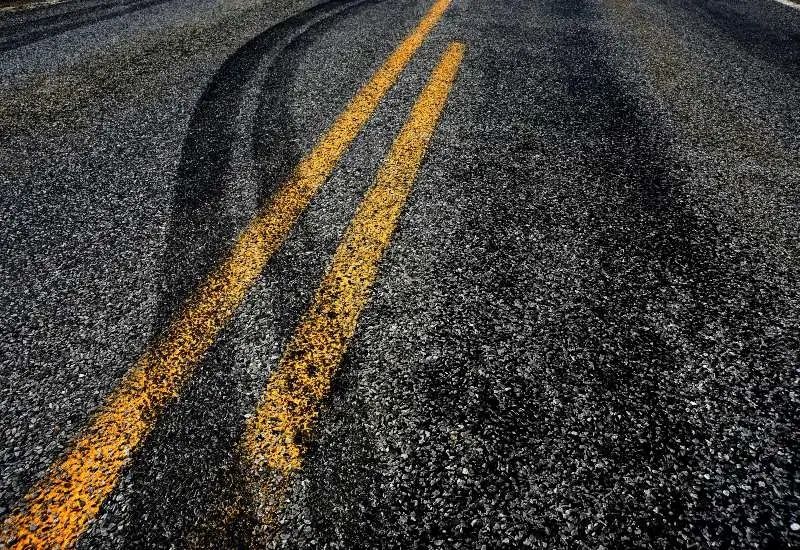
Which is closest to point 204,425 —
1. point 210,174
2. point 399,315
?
point 399,315

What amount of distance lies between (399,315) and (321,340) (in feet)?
0.85

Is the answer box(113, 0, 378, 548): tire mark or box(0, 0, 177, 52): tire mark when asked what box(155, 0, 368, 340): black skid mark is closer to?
box(113, 0, 378, 548): tire mark

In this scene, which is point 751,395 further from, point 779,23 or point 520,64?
point 779,23

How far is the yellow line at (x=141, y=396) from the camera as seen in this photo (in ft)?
3.63

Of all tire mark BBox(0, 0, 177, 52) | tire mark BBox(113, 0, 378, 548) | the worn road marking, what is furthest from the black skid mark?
tire mark BBox(0, 0, 177, 52)

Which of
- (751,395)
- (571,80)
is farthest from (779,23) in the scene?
(751,395)

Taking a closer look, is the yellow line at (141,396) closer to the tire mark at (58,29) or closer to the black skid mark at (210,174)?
the black skid mark at (210,174)

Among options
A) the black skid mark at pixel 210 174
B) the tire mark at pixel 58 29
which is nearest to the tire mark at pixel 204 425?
the black skid mark at pixel 210 174

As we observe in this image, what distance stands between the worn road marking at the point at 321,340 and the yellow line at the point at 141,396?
250 millimetres

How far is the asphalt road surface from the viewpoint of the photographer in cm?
114

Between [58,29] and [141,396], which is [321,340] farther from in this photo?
[58,29]

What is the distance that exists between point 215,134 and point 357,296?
157 centimetres

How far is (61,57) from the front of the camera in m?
3.95

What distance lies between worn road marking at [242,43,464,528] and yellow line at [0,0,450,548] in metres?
0.25
